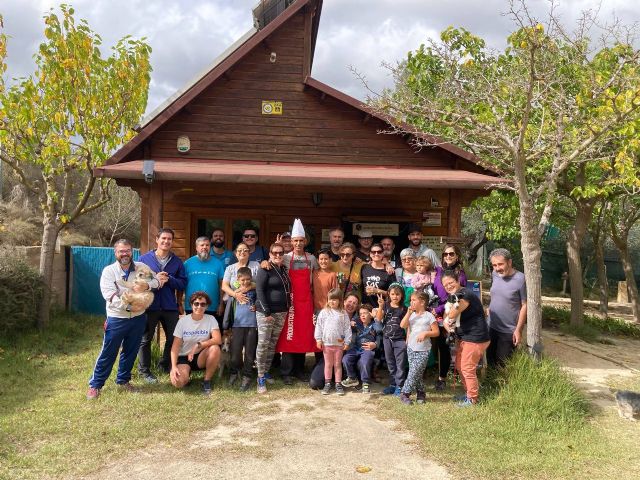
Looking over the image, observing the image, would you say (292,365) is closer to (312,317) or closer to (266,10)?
(312,317)

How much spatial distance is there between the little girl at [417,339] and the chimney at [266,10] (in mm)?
9877

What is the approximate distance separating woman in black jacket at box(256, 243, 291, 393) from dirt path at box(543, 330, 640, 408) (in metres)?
3.64

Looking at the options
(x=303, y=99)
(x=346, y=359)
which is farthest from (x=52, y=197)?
(x=346, y=359)

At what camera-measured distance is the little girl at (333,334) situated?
5.84 meters

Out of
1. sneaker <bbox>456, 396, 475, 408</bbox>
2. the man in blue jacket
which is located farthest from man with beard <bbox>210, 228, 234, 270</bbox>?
sneaker <bbox>456, 396, 475, 408</bbox>

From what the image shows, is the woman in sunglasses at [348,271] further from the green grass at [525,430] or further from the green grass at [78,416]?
the green grass at [78,416]

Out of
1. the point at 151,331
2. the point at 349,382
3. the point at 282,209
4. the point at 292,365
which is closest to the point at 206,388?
the point at 151,331

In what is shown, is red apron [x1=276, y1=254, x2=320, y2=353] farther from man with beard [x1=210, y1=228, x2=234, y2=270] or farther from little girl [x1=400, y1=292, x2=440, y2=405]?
little girl [x1=400, y1=292, x2=440, y2=405]

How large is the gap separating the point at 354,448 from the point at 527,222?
3.07 meters

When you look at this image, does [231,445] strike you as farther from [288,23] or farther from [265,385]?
[288,23]

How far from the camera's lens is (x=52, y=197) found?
912cm

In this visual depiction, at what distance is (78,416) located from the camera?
503 cm

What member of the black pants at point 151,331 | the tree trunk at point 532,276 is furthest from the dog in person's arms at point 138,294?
the tree trunk at point 532,276

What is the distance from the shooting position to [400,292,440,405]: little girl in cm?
552
